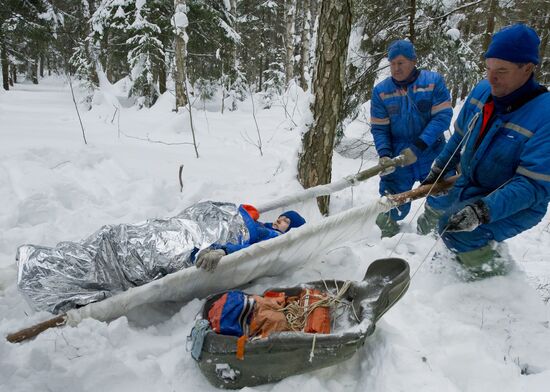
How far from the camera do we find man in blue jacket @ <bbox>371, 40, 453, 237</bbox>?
3.16 m

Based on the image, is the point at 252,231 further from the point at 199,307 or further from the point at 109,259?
the point at 109,259

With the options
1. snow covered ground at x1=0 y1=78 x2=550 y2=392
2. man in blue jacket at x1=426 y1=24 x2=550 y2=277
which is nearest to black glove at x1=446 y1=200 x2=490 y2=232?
man in blue jacket at x1=426 y1=24 x2=550 y2=277

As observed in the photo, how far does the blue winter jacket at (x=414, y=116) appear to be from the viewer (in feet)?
10.6

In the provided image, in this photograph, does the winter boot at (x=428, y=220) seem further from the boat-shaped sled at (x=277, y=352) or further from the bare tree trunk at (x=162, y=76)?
the bare tree trunk at (x=162, y=76)

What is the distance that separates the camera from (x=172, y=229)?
2.66 metres

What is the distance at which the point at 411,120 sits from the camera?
3.33 meters

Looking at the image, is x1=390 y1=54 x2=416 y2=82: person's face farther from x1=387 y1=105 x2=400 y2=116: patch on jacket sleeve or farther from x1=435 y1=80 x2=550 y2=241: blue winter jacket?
x1=435 y1=80 x2=550 y2=241: blue winter jacket

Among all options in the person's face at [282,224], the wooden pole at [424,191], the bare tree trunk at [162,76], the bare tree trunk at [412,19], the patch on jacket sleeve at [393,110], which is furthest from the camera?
the bare tree trunk at [162,76]

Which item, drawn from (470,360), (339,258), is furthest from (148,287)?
(470,360)

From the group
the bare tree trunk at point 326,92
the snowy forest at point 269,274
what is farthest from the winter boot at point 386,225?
the bare tree trunk at point 326,92

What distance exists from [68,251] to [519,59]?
2840 millimetres

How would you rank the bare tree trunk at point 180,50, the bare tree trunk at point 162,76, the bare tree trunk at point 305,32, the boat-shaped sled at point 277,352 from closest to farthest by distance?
the boat-shaped sled at point 277,352 → the bare tree trunk at point 180,50 → the bare tree trunk at point 305,32 → the bare tree trunk at point 162,76

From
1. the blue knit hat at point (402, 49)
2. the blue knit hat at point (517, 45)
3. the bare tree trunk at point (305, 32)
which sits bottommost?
the blue knit hat at point (517, 45)

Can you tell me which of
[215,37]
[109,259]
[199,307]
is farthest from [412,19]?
[215,37]
